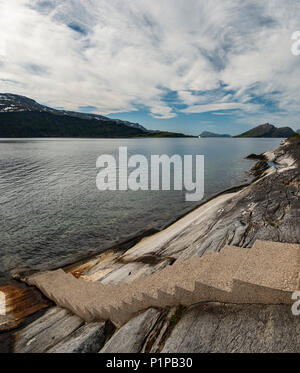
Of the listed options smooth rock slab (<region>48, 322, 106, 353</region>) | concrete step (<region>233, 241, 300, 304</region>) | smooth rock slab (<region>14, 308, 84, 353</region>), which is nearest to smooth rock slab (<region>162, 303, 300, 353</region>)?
concrete step (<region>233, 241, 300, 304</region>)

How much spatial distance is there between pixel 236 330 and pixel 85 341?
7248 mm

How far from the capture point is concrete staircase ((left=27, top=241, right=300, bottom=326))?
665cm

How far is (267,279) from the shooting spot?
6715mm

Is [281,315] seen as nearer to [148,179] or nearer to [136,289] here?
[136,289]

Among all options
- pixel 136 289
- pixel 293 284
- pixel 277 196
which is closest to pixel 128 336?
pixel 136 289

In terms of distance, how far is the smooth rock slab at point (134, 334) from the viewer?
7.65 metres

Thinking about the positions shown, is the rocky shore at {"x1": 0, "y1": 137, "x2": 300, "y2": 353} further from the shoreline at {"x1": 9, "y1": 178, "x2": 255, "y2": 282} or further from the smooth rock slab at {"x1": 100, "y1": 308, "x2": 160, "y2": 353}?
the shoreline at {"x1": 9, "y1": 178, "x2": 255, "y2": 282}

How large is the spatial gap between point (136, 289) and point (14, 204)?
3476 centimetres

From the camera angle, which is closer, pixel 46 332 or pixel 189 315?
pixel 189 315

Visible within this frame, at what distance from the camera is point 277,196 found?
18.6 m

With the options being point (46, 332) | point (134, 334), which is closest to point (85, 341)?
point (134, 334)

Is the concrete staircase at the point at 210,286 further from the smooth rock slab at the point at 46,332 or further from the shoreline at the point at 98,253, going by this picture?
the shoreline at the point at 98,253

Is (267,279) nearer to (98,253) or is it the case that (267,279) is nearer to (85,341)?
(85,341)

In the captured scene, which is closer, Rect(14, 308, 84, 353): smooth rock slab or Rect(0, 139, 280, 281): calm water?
Rect(14, 308, 84, 353): smooth rock slab
